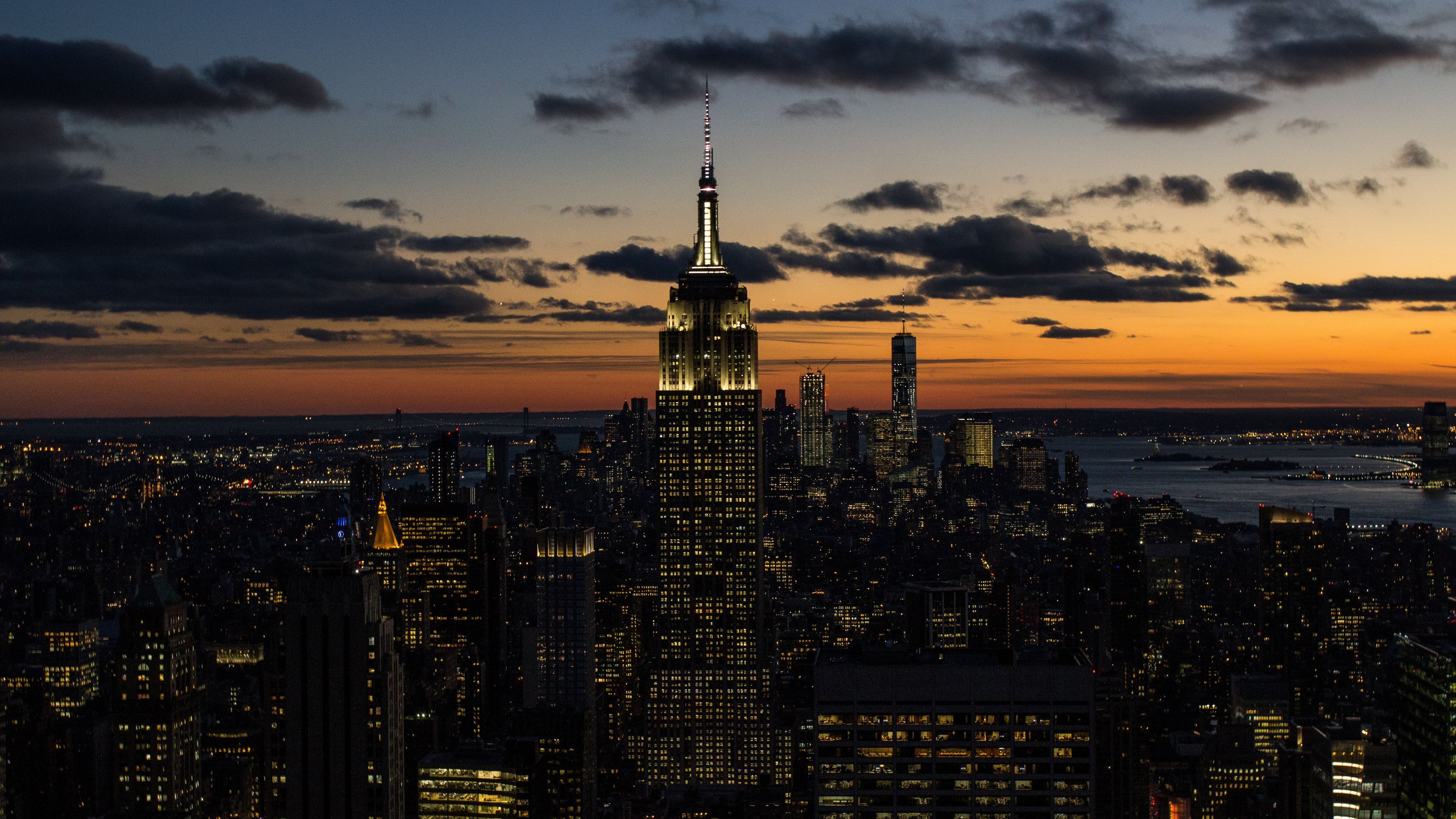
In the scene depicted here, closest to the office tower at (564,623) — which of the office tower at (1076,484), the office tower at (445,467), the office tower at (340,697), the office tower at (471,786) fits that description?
the office tower at (471,786)

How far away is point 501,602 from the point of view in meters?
113

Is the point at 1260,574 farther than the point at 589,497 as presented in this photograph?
No

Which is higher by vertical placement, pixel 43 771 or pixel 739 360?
pixel 739 360

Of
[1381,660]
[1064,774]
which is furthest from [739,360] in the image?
[1064,774]

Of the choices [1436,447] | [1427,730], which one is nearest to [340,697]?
[1427,730]

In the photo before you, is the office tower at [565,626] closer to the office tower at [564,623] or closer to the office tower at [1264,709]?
the office tower at [564,623]

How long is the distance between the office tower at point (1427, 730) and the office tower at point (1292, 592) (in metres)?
55.4

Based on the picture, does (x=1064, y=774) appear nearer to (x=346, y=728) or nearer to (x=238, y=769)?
(x=346, y=728)

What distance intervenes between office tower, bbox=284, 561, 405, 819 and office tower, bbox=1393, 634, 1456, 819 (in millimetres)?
30052

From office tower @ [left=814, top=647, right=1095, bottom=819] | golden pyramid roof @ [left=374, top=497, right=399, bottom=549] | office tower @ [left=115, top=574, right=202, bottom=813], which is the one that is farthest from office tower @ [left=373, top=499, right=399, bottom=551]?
office tower @ [left=814, top=647, right=1095, bottom=819]

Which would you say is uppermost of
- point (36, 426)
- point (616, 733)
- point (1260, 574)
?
point (36, 426)

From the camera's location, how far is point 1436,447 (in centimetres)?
17025

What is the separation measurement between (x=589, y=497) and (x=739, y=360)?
7907 centimetres

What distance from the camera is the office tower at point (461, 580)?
10381cm
